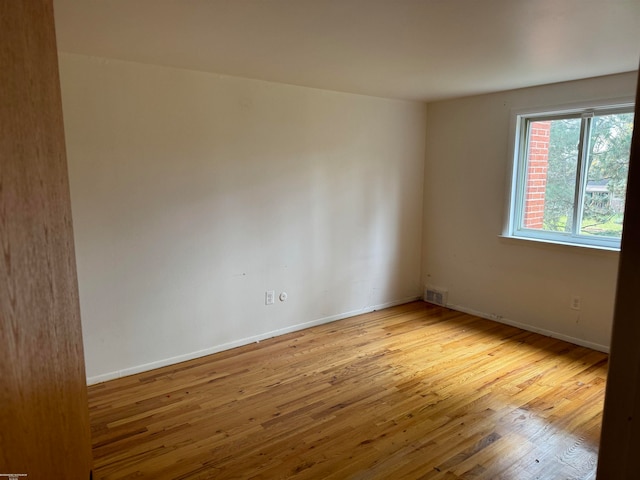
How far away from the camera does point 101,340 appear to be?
115 inches

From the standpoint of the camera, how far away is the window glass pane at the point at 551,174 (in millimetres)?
3639

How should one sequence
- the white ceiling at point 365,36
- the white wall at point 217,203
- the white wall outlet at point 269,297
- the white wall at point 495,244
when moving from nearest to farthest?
the white ceiling at point 365,36
the white wall at point 217,203
the white wall at point 495,244
the white wall outlet at point 269,297

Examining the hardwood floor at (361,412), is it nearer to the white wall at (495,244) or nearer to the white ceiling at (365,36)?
the white wall at (495,244)

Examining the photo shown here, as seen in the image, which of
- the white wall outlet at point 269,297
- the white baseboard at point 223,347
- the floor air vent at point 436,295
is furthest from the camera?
the floor air vent at point 436,295

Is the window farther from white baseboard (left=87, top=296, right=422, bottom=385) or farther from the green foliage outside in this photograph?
white baseboard (left=87, top=296, right=422, bottom=385)

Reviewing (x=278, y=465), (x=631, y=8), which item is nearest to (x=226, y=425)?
(x=278, y=465)

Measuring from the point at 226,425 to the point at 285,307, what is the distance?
151 cm

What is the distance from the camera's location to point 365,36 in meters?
2.28

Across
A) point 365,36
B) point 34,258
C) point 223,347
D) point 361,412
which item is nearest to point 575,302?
point 361,412

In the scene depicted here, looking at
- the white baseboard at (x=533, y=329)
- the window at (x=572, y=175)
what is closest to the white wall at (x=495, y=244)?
the white baseboard at (x=533, y=329)

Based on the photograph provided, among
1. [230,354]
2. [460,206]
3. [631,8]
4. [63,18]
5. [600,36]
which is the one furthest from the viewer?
[460,206]

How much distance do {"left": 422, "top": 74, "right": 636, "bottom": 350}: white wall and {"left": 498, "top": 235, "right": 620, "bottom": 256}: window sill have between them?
12mm

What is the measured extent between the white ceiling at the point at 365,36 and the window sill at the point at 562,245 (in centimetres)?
139

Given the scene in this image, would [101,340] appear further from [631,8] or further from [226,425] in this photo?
[631,8]
